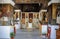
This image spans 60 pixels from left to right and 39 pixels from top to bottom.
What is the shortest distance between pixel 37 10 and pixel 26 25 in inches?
105

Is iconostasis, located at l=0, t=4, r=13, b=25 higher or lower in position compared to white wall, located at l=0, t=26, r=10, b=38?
higher

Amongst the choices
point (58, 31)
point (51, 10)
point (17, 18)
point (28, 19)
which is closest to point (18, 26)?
point (17, 18)

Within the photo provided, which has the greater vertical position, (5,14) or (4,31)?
(5,14)

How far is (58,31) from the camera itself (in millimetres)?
9031

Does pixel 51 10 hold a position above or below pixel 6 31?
above

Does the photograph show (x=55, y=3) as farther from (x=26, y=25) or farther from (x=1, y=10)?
(x=26, y=25)

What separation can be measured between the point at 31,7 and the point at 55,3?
44.3 ft

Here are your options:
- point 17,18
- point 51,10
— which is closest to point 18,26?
point 17,18

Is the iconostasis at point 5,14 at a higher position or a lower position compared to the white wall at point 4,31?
higher

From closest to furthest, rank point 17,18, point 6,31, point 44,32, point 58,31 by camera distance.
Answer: point 58,31 < point 6,31 < point 44,32 < point 17,18

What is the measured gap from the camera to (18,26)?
80.2 feet

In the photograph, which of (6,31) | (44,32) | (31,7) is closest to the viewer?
(6,31)

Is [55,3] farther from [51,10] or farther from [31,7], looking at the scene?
[31,7]

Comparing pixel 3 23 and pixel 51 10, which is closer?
pixel 3 23
